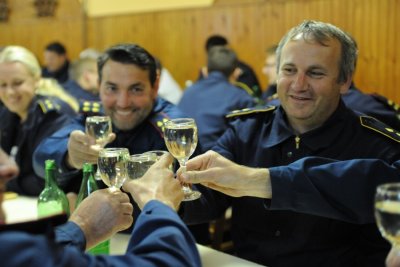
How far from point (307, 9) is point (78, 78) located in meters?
3.00

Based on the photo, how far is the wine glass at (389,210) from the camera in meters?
1.16

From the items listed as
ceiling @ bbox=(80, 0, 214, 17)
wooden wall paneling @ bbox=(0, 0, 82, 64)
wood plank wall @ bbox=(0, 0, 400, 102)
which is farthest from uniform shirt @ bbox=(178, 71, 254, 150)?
wooden wall paneling @ bbox=(0, 0, 82, 64)

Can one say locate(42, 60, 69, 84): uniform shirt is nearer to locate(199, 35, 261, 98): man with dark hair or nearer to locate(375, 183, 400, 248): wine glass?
locate(199, 35, 261, 98): man with dark hair

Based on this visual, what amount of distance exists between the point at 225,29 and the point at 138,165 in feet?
19.4

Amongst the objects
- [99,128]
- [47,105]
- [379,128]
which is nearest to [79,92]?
[47,105]

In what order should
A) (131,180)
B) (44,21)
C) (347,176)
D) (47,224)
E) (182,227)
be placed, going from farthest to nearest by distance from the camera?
1. (44,21)
2. (347,176)
3. (131,180)
4. (182,227)
5. (47,224)

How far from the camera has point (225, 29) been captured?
7320mm

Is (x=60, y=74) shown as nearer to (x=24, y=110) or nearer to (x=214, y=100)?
(x=214, y=100)

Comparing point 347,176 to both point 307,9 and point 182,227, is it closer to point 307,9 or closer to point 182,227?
point 182,227

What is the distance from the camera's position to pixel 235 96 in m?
4.73

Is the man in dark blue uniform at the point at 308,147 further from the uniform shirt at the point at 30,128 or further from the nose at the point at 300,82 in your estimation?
the uniform shirt at the point at 30,128

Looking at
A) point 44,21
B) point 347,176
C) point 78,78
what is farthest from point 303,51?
point 44,21

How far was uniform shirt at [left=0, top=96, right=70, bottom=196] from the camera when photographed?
10.4 ft

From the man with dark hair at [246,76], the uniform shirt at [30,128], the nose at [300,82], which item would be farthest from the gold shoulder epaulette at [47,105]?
the man with dark hair at [246,76]
